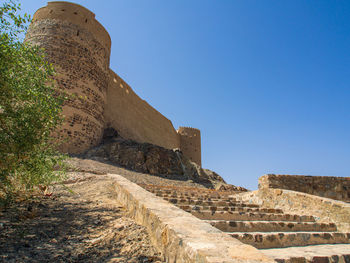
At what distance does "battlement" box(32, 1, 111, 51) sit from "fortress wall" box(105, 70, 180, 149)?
3764 mm

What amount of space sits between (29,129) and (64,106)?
9255 mm

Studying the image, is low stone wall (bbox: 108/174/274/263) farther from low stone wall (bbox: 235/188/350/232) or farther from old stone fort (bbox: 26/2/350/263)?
low stone wall (bbox: 235/188/350/232)

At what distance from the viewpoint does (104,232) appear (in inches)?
125

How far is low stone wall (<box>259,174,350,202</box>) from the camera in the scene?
7695mm

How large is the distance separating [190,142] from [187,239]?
27849 mm

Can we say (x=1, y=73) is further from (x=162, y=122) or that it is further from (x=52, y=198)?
(x=162, y=122)

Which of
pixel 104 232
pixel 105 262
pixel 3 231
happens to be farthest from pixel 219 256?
pixel 3 231

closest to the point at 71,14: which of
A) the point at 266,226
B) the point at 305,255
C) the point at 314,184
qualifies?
the point at 314,184

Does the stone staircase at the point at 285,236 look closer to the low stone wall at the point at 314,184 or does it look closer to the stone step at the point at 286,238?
the stone step at the point at 286,238

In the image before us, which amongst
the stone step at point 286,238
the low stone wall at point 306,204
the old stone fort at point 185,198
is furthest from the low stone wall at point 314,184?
the stone step at point 286,238

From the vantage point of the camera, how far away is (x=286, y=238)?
320 centimetres

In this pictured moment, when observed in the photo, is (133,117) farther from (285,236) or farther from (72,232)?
(285,236)

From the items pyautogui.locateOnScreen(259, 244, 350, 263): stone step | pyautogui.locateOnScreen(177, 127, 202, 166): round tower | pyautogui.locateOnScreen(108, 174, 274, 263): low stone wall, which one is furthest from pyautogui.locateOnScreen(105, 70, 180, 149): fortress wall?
pyautogui.locateOnScreen(259, 244, 350, 263): stone step

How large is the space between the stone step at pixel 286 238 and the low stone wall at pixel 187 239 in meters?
0.92
